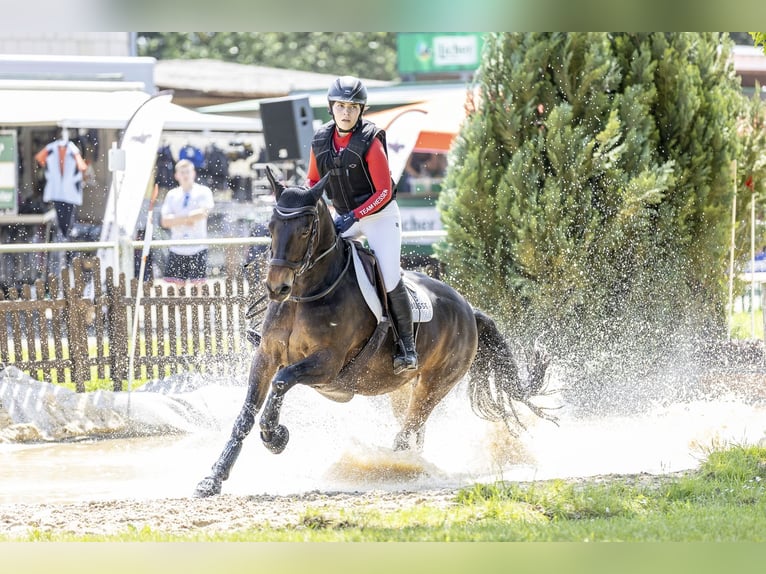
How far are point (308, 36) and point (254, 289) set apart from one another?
39345 mm

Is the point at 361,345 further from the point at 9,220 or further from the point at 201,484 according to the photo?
the point at 9,220

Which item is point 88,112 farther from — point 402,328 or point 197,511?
point 197,511

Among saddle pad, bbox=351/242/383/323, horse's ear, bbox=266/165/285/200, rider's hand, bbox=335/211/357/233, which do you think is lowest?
saddle pad, bbox=351/242/383/323

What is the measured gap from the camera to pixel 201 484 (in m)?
7.06

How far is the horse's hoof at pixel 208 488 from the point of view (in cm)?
700

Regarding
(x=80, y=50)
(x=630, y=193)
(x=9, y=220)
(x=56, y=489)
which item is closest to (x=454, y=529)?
(x=56, y=489)

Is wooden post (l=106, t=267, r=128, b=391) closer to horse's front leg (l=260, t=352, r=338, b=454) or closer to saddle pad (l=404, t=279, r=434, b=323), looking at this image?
saddle pad (l=404, t=279, r=434, b=323)

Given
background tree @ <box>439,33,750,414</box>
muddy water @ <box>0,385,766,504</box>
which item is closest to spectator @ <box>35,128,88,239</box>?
muddy water @ <box>0,385,766,504</box>

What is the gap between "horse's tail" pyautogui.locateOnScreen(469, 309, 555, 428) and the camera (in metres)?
9.17

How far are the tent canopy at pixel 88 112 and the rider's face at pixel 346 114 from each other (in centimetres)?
1104

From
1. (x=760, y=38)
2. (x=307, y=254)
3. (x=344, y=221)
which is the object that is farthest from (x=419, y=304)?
(x=760, y=38)

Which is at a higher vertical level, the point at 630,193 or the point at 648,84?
the point at 648,84

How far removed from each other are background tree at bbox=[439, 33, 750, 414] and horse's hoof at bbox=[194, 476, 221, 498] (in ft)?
16.7

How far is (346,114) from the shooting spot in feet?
23.6
